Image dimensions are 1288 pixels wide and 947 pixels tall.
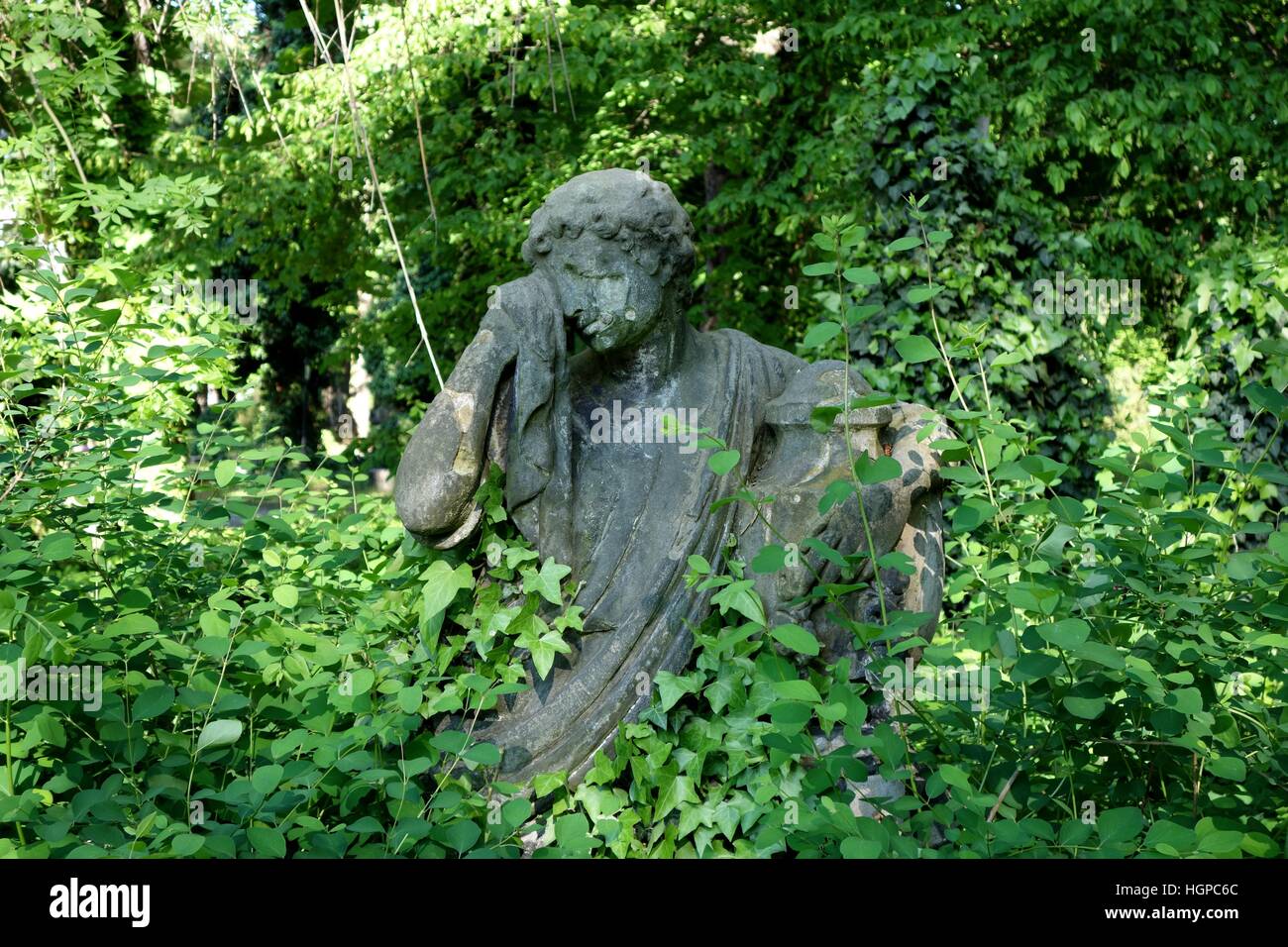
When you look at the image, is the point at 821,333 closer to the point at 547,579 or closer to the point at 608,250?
the point at 608,250

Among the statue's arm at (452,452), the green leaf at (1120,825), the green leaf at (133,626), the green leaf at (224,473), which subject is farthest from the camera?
the green leaf at (224,473)

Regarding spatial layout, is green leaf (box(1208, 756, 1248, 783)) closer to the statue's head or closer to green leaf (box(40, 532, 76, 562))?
the statue's head

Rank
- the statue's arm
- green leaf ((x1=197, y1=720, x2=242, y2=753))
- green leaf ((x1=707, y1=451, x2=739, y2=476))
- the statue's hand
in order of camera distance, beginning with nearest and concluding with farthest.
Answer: green leaf ((x1=707, y1=451, x2=739, y2=476))
green leaf ((x1=197, y1=720, x2=242, y2=753))
the statue's arm
the statue's hand

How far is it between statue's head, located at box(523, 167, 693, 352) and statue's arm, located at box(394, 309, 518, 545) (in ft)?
0.94

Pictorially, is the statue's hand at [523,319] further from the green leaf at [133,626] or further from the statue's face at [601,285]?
the green leaf at [133,626]

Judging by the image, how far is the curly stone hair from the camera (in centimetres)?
321

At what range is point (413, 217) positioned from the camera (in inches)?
440

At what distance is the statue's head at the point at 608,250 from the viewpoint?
3.21m

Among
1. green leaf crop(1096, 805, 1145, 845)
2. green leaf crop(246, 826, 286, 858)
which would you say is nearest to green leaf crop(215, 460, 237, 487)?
green leaf crop(246, 826, 286, 858)

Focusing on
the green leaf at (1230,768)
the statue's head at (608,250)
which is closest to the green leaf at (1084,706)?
the green leaf at (1230,768)

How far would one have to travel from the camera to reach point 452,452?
9.95 ft

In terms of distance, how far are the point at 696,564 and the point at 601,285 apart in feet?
2.73

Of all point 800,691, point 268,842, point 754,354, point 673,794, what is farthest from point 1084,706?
point 268,842
